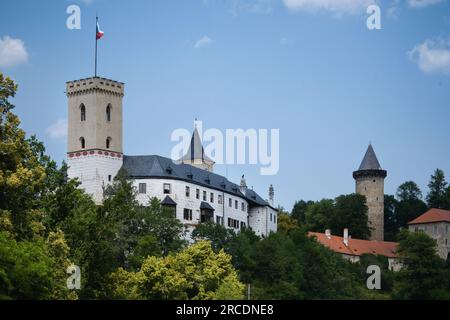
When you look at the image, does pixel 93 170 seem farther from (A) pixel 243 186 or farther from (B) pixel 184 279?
(B) pixel 184 279

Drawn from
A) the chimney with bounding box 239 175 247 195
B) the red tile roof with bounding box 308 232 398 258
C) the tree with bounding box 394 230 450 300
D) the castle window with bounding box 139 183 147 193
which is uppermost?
the chimney with bounding box 239 175 247 195

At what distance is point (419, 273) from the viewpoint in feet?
340

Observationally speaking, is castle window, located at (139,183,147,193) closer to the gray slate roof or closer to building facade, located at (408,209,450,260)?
the gray slate roof

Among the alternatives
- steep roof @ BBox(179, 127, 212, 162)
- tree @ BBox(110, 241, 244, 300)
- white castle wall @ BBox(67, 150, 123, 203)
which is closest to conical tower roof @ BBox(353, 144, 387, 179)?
steep roof @ BBox(179, 127, 212, 162)

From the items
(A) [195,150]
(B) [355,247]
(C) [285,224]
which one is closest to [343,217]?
(B) [355,247]

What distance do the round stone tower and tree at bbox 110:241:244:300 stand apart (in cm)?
8162

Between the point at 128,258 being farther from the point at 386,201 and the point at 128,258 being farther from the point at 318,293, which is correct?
the point at 386,201

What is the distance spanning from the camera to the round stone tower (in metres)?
156

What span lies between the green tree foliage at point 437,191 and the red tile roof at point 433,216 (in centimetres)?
1259

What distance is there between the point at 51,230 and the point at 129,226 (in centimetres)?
3234

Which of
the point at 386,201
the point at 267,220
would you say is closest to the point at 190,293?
the point at 267,220

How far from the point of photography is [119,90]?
354 ft

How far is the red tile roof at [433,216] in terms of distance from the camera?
151125 millimetres

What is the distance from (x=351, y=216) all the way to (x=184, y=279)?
8319cm
